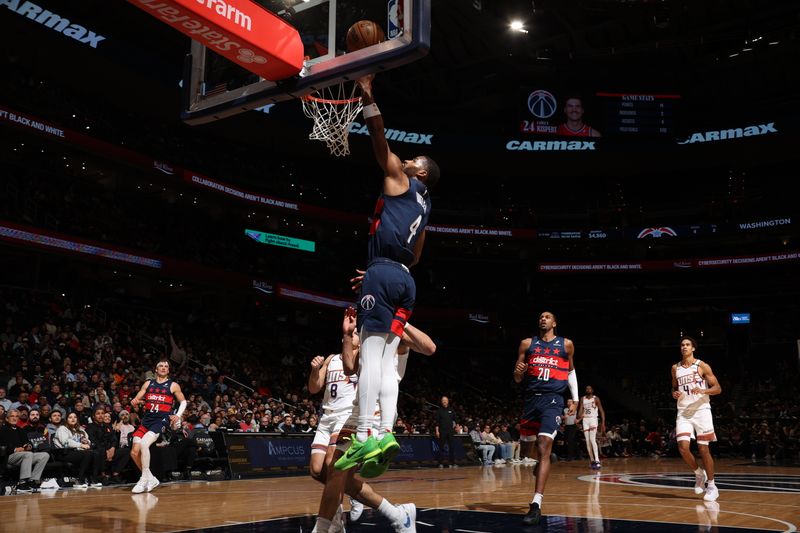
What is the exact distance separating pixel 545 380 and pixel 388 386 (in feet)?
13.2

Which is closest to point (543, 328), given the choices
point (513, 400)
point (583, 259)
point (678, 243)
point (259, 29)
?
point (259, 29)

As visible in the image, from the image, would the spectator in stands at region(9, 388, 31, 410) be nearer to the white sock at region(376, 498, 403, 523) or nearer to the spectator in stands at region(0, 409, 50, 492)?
the spectator in stands at region(0, 409, 50, 492)

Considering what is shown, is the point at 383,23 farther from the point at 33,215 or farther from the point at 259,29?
the point at 33,215

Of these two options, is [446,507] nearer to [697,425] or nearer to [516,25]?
[697,425]

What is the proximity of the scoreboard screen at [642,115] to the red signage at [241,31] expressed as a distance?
3150 centimetres

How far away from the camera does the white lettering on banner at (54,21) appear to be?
71.4ft

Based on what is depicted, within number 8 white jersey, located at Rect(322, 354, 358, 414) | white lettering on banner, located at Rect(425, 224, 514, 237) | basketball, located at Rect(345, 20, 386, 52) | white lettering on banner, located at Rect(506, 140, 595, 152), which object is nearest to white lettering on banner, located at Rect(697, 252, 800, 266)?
white lettering on banner, located at Rect(506, 140, 595, 152)

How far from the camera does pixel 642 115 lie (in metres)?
36.1

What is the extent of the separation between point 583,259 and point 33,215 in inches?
1034

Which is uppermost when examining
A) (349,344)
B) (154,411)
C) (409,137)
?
(409,137)

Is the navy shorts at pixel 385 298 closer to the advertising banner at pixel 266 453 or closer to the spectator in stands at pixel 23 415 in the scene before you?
the spectator in stands at pixel 23 415

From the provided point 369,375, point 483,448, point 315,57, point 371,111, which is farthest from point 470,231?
point 369,375

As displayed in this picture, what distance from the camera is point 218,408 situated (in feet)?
59.2

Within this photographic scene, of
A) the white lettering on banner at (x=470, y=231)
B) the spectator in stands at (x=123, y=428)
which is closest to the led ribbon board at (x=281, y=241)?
the white lettering on banner at (x=470, y=231)
